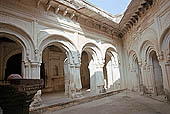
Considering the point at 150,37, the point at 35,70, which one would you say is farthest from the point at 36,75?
the point at 150,37

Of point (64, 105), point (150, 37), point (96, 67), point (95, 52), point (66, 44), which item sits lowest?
point (64, 105)

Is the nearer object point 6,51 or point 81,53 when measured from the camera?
point 81,53

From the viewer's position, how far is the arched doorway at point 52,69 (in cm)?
1059

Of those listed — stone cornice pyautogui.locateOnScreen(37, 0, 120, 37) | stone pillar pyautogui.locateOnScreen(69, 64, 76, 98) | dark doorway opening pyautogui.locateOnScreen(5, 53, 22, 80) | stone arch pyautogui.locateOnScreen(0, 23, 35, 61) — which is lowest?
stone pillar pyautogui.locateOnScreen(69, 64, 76, 98)

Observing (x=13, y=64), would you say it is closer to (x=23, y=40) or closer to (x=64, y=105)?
(x=23, y=40)

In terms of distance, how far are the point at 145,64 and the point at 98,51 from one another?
3.07 meters

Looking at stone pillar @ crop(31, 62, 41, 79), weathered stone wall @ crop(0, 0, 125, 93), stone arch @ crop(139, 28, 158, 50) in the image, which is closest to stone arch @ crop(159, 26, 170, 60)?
stone arch @ crop(139, 28, 158, 50)

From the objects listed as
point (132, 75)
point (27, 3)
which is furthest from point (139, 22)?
point (27, 3)

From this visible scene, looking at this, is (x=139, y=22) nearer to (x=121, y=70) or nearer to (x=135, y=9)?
(x=135, y=9)

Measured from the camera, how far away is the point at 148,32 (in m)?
6.82

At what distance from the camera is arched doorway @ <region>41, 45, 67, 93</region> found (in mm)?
10586

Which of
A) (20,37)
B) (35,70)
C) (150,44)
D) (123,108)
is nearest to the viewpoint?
(123,108)

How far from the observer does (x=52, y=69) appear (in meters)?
10.9

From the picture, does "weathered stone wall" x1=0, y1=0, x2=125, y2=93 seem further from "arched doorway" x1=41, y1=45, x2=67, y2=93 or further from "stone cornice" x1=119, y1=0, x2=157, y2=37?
"arched doorway" x1=41, y1=45, x2=67, y2=93
